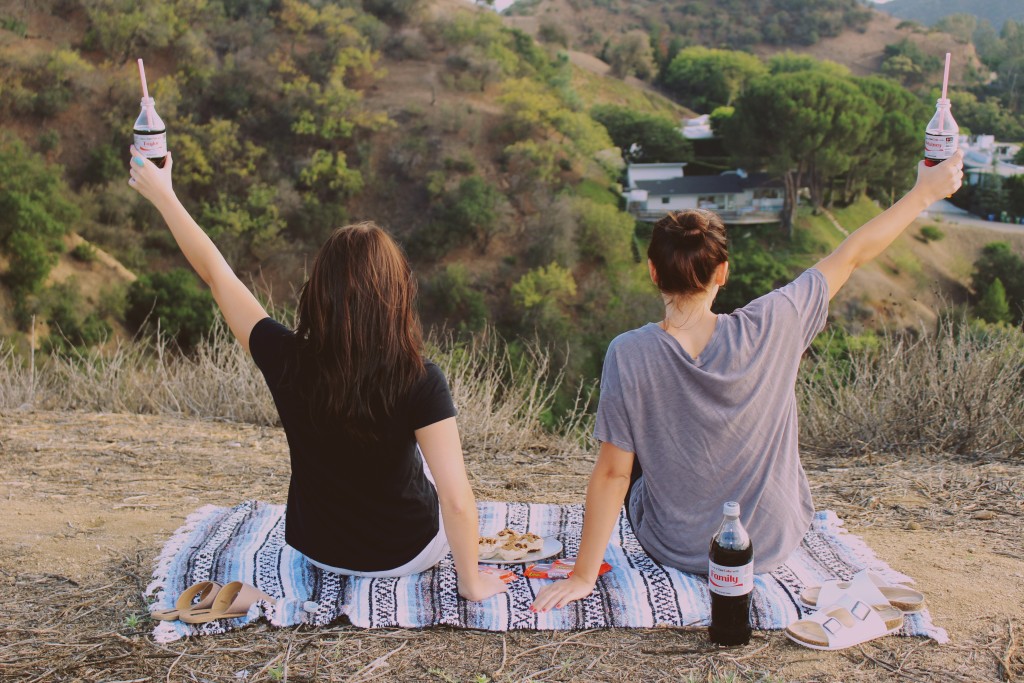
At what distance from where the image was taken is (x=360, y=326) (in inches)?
74.4

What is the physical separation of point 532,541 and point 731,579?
65cm

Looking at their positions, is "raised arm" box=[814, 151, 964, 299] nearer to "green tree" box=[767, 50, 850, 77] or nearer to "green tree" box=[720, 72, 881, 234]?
"green tree" box=[720, 72, 881, 234]

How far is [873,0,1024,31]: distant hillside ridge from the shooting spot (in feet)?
195

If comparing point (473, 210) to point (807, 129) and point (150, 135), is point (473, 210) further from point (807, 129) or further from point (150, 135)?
point (150, 135)

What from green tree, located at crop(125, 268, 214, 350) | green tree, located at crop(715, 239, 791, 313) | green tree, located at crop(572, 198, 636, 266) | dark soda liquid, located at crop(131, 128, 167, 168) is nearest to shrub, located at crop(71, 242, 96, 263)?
green tree, located at crop(125, 268, 214, 350)

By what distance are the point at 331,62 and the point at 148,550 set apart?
1295 inches

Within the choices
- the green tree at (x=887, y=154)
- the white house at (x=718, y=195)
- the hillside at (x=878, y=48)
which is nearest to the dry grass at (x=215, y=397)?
the white house at (x=718, y=195)

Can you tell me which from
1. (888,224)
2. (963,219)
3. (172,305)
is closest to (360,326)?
(888,224)

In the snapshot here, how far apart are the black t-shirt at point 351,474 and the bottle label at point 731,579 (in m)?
0.63

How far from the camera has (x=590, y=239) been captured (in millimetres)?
29453

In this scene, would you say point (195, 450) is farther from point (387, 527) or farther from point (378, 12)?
point (378, 12)

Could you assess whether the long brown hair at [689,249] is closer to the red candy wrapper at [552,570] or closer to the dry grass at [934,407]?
the red candy wrapper at [552,570]

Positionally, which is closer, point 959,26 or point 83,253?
point 83,253

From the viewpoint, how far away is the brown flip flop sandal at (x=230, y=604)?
2088mm
